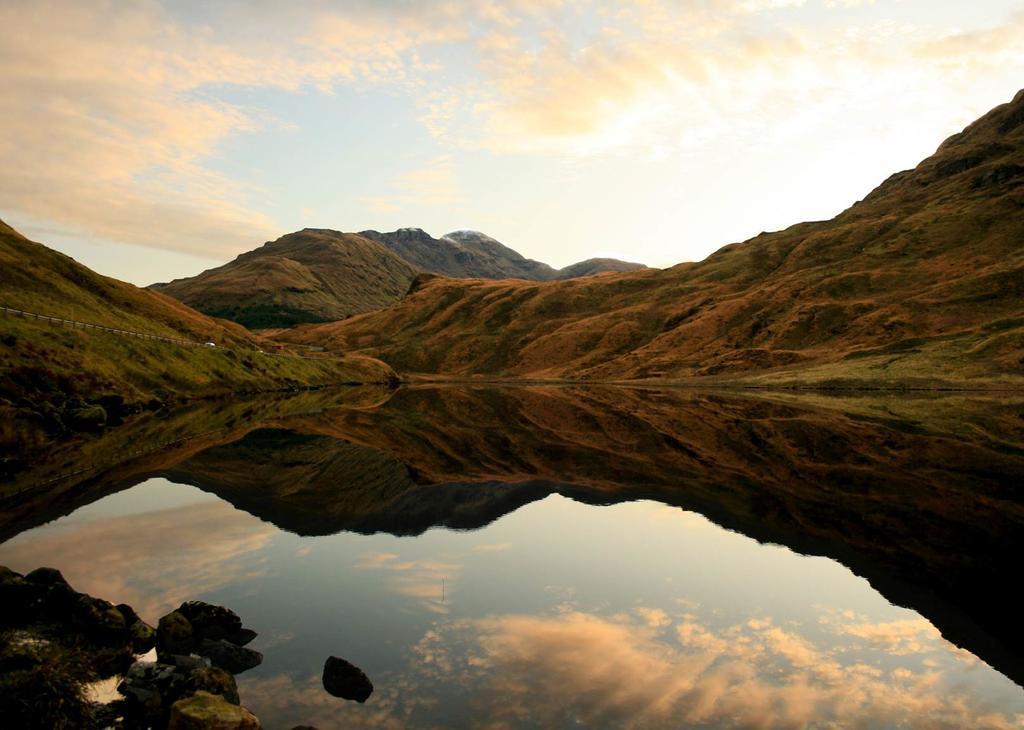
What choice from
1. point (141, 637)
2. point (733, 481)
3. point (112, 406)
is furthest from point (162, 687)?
point (112, 406)

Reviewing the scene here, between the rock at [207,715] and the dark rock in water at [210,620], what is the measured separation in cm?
473

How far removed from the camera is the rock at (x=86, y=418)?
190 feet

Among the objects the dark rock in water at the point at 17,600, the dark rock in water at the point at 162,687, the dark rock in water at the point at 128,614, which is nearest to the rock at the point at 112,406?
the dark rock in water at the point at 17,600

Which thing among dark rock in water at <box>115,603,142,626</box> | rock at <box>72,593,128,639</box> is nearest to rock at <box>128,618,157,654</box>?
rock at <box>72,593,128,639</box>

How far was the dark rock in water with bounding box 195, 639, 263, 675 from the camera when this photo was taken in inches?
591

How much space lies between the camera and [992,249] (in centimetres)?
17238

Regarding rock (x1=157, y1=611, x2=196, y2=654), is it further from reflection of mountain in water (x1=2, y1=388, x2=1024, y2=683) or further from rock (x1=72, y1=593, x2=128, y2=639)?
reflection of mountain in water (x1=2, y1=388, x2=1024, y2=683)

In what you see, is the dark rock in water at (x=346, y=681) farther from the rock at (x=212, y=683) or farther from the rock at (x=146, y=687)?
the rock at (x=146, y=687)

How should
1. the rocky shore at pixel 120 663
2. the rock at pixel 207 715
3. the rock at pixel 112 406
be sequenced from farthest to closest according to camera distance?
the rock at pixel 112 406
the rocky shore at pixel 120 663
the rock at pixel 207 715

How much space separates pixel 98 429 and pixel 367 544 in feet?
147

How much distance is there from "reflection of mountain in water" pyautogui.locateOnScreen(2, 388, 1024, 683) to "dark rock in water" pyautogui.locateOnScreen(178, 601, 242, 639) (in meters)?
11.9

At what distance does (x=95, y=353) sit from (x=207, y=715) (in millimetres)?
79205

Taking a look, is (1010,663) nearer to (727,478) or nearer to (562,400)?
(727,478)

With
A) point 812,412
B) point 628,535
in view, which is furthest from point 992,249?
point 628,535
